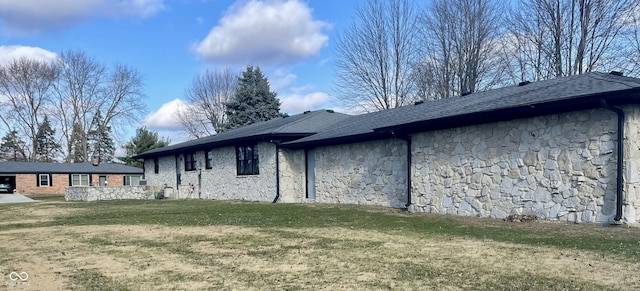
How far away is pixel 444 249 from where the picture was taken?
22.6 ft

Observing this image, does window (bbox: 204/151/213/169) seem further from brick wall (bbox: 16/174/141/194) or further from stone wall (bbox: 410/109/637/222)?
brick wall (bbox: 16/174/141/194)

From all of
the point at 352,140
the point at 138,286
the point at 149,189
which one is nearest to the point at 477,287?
the point at 138,286

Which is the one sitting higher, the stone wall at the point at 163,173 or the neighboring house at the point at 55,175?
the stone wall at the point at 163,173

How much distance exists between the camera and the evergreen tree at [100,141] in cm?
4828

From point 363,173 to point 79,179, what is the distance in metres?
34.8

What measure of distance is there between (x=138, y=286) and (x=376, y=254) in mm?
3167

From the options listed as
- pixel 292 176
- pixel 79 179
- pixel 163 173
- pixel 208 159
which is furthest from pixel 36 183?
pixel 292 176

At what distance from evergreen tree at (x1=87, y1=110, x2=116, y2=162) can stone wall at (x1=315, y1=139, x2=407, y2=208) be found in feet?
108

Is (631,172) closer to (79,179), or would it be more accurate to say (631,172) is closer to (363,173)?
(363,173)

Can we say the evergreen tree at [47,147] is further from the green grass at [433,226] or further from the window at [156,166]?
the green grass at [433,226]

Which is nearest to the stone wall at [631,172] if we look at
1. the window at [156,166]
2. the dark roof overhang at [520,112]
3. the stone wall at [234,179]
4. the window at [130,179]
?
the dark roof overhang at [520,112]

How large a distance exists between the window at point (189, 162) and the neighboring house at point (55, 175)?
1655 cm

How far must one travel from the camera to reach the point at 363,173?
15.7m

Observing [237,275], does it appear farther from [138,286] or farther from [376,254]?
[376,254]
